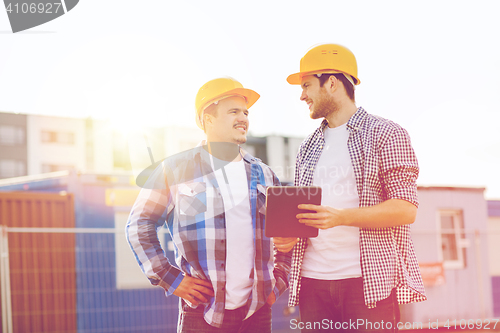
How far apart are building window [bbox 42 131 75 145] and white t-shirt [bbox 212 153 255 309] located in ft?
130

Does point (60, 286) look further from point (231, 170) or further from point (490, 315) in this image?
point (490, 315)

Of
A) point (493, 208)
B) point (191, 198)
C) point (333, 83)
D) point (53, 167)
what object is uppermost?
point (53, 167)

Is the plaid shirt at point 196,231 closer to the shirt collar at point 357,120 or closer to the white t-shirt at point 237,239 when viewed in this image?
the white t-shirt at point 237,239

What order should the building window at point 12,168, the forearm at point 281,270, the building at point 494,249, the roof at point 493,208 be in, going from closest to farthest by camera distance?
the forearm at point 281,270
the building at point 494,249
the roof at point 493,208
the building window at point 12,168

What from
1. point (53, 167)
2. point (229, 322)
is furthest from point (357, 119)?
point (53, 167)

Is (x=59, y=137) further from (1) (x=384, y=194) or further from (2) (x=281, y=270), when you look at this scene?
(1) (x=384, y=194)

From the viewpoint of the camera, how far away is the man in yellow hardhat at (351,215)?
7.41 ft

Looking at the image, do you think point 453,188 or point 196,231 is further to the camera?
point 453,188

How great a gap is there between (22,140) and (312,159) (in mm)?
41998

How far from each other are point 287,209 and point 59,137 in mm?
40493

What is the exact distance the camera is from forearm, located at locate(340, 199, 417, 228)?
7.30ft

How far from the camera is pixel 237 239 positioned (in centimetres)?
266

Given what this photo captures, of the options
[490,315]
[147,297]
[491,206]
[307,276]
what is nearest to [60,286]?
[147,297]

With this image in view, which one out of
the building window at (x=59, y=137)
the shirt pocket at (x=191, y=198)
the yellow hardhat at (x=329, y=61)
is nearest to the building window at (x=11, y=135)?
the building window at (x=59, y=137)
